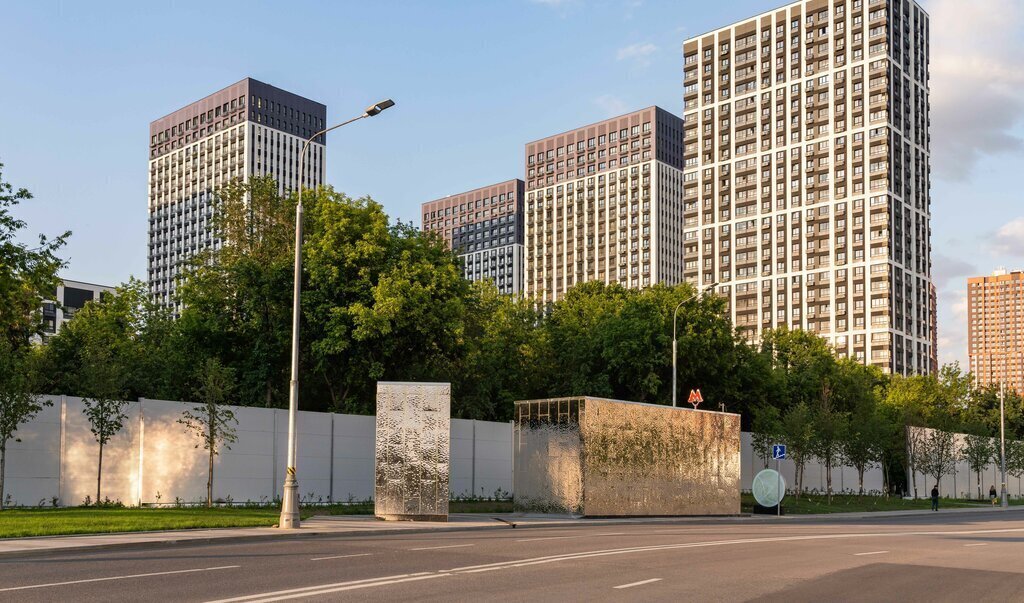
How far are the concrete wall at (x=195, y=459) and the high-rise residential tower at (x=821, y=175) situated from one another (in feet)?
397

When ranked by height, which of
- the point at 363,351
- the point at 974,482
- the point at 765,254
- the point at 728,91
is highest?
the point at 728,91

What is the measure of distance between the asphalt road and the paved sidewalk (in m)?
0.61

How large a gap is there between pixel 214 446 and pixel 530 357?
3209 centimetres

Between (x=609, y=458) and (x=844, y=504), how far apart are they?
95.3 ft

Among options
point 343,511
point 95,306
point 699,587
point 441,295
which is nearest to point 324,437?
point 343,511

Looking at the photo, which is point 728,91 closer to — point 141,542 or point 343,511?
point 343,511

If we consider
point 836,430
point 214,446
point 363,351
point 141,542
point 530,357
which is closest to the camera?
point 141,542

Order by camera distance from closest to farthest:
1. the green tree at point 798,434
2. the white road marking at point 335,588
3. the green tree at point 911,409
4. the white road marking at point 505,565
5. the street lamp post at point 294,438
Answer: the white road marking at point 335,588, the white road marking at point 505,565, the street lamp post at point 294,438, the green tree at point 798,434, the green tree at point 911,409

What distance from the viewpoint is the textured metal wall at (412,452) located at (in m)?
30.9

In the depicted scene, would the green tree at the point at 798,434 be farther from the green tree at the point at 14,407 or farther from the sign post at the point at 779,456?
the green tree at the point at 14,407

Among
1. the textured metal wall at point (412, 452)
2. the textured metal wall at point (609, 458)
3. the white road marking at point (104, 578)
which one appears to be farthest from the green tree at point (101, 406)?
the white road marking at point (104, 578)

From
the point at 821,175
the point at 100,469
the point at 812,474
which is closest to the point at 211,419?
the point at 100,469

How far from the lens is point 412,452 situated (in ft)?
102

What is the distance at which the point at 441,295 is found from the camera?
148 feet
